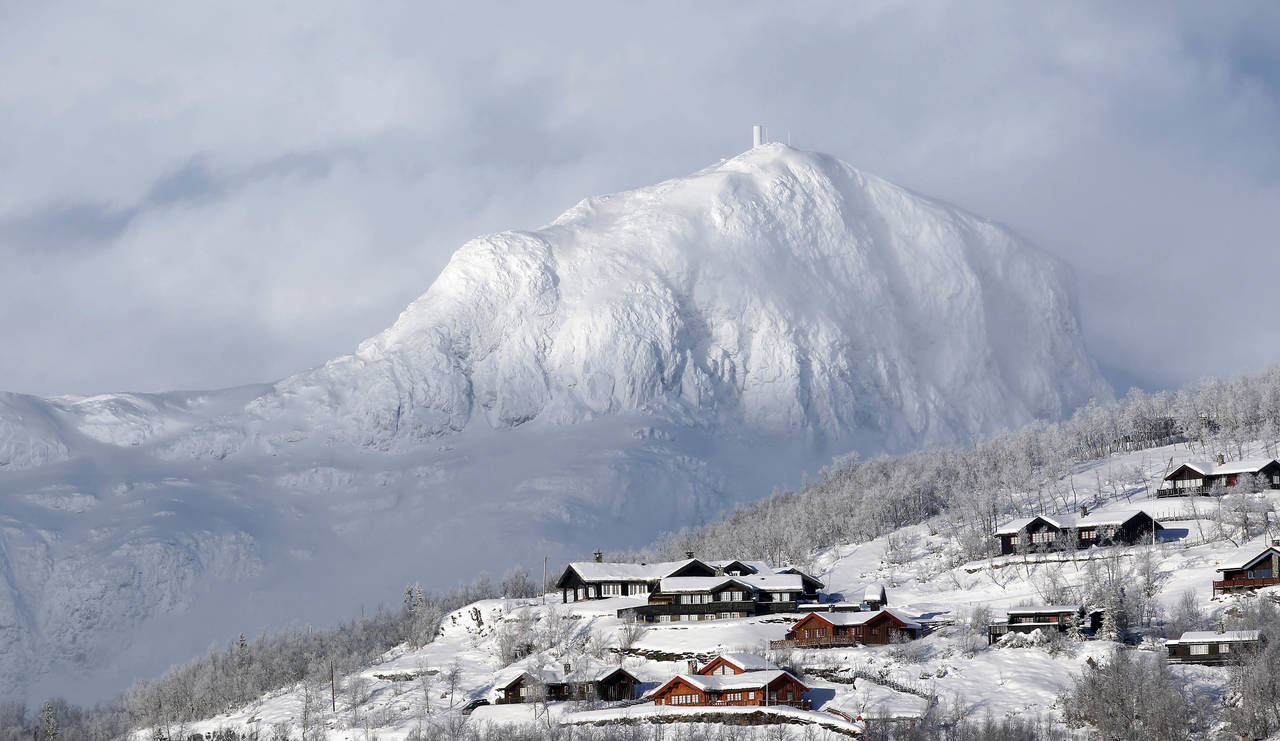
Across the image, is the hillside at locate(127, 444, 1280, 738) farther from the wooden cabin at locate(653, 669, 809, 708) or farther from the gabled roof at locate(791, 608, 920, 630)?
the gabled roof at locate(791, 608, 920, 630)

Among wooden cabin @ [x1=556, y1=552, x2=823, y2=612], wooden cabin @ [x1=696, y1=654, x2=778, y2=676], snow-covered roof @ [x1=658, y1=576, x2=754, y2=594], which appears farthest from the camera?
wooden cabin @ [x1=556, y1=552, x2=823, y2=612]

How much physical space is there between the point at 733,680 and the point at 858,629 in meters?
15.4

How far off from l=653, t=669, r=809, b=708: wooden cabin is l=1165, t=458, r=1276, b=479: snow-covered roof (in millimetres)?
63590

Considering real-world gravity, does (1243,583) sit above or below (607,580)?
below

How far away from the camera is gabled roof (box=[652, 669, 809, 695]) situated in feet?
329

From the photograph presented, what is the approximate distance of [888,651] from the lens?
110 m

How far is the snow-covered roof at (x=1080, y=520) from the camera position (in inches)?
5364

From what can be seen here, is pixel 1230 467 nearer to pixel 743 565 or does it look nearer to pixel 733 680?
A: pixel 743 565

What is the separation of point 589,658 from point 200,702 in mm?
34988

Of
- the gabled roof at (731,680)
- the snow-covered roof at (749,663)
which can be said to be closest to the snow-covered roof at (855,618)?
the snow-covered roof at (749,663)

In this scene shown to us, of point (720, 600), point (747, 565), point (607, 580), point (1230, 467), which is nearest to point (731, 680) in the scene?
point (720, 600)

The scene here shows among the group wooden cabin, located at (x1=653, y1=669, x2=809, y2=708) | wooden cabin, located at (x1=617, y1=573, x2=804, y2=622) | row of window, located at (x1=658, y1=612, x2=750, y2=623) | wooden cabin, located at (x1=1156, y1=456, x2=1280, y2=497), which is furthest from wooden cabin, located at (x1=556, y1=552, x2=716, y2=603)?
wooden cabin, located at (x1=1156, y1=456, x2=1280, y2=497)

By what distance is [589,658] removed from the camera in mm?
116125

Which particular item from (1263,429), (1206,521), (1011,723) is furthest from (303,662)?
(1263,429)
